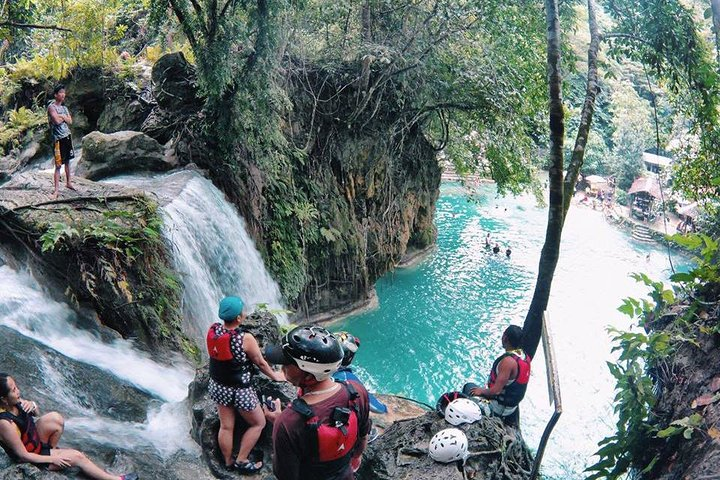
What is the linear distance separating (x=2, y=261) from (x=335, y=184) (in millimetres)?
9676

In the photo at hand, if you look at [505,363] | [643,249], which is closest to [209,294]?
[505,363]

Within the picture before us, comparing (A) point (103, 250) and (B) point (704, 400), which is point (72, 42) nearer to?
(A) point (103, 250)

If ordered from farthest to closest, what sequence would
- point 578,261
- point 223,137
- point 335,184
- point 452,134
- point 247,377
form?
point 578,261, point 452,134, point 335,184, point 223,137, point 247,377

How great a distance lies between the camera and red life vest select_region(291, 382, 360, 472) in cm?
291

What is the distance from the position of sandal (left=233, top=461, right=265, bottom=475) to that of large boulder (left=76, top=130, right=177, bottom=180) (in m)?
7.74

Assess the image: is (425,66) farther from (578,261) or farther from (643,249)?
(643,249)

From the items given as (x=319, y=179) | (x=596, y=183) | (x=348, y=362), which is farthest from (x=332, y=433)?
(x=596, y=183)

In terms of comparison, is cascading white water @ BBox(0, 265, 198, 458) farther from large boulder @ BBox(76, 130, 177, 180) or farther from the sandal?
large boulder @ BBox(76, 130, 177, 180)

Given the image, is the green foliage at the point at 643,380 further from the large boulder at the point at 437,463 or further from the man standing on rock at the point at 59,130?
the man standing on rock at the point at 59,130

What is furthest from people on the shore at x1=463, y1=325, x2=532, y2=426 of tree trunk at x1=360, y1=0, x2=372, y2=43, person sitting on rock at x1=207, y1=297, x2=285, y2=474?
tree trunk at x1=360, y1=0, x2=372, y2=43

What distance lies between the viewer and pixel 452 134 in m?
17.7

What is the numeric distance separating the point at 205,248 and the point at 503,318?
464 inches

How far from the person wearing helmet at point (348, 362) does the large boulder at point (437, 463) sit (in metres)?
0.76

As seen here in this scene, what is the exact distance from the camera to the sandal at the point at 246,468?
5.18 meters
